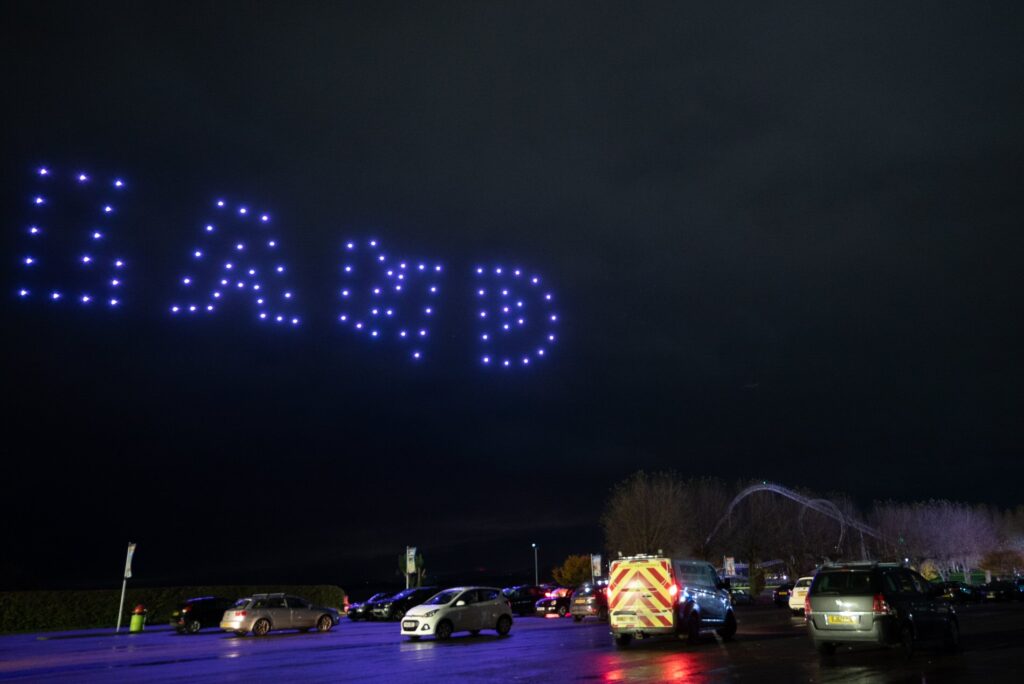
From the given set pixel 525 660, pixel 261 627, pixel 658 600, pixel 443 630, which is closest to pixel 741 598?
pixel 443 630

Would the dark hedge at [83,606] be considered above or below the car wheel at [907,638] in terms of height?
above

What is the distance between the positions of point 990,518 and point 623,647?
309 ft

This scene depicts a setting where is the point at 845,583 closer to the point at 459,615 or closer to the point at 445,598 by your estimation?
the point at 459,615

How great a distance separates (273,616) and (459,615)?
8.53 metres

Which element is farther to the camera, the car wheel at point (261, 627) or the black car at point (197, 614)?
the black car at point (197, 614)

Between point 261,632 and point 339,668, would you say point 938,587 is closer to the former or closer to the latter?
point 339,668

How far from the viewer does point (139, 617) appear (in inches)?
1342

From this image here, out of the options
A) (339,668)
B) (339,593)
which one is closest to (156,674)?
(339,668)

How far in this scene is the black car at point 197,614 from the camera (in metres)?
32.8

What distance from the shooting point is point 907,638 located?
15969mm

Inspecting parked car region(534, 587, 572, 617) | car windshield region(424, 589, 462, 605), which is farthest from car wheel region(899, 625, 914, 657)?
parked car region(534, 587, 572, 617)

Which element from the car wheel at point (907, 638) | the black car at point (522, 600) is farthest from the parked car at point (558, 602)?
the car wheel at point (907, 638)

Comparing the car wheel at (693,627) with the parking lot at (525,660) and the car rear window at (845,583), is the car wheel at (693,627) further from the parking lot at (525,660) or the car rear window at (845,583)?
the car rear window at (845,583)

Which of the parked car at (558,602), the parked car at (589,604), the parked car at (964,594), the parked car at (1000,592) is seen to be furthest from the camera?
the parked car at (1000,592)
